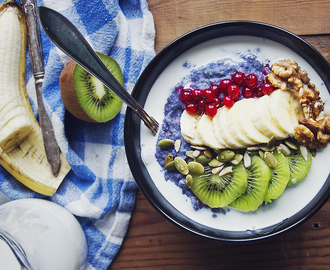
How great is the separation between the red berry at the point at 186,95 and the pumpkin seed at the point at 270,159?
1.35 feet

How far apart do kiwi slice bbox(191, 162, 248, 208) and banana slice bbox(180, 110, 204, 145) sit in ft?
0.47

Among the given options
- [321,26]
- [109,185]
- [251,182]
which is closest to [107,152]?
[109,185]

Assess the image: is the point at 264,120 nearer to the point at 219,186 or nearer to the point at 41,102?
the point at 219,186

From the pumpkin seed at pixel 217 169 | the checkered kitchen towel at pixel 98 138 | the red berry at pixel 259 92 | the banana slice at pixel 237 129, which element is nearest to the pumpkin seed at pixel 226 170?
the pumpkin seed at pixel 217 169

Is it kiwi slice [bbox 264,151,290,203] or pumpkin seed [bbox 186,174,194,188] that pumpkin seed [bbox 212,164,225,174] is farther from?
kiwi slice [bbox 264,151,290,203]

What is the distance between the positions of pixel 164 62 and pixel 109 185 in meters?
0.69

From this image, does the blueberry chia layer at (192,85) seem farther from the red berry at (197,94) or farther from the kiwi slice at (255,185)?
the kiwi slice at (255,185)

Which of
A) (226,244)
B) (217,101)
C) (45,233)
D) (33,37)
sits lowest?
(226,244)

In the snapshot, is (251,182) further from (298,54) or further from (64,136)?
(64,136)

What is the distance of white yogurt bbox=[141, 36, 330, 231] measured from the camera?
1.20 m

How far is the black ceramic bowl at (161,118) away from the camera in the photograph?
1.18m

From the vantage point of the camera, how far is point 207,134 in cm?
118

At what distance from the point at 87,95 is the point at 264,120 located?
822 millimetres

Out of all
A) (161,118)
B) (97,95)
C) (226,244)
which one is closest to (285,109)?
(161,118)
